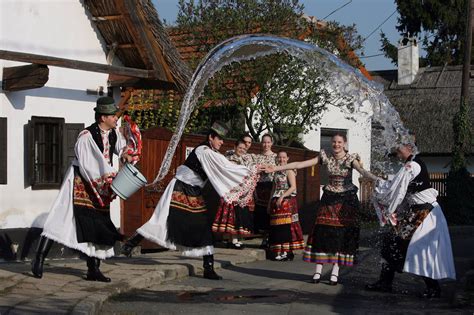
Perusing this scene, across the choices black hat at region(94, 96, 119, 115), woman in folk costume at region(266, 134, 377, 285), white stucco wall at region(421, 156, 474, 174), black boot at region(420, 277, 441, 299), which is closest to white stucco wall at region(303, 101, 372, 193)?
white stucco wall at region(421, 156, 474, 174)

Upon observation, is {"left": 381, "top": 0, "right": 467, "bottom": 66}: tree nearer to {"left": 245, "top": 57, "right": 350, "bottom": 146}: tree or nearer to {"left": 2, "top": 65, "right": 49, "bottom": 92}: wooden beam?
{"left": 245, "top": 57, "right": 350, "bottom": 146}: tree

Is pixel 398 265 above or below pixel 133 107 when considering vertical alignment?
below

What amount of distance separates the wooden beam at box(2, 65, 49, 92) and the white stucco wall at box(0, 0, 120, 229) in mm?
166

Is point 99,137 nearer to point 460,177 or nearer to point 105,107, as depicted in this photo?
point 105,107

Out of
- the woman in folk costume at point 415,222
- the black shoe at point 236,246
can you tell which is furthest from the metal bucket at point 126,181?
the black shoe at point 236,246

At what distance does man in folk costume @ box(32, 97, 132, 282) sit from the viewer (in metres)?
Answer: 9.28

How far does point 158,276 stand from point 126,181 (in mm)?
1675

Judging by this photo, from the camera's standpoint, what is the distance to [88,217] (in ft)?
30.8

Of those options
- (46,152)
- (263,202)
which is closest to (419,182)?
(263,202)

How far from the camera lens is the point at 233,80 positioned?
60.5 ft

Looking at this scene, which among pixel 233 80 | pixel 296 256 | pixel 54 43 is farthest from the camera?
pixel 233 80

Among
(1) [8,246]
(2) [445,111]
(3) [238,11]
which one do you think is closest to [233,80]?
(3) [238,11]

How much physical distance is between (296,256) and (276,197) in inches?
52.3

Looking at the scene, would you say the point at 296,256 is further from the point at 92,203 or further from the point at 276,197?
the point at 92,203
